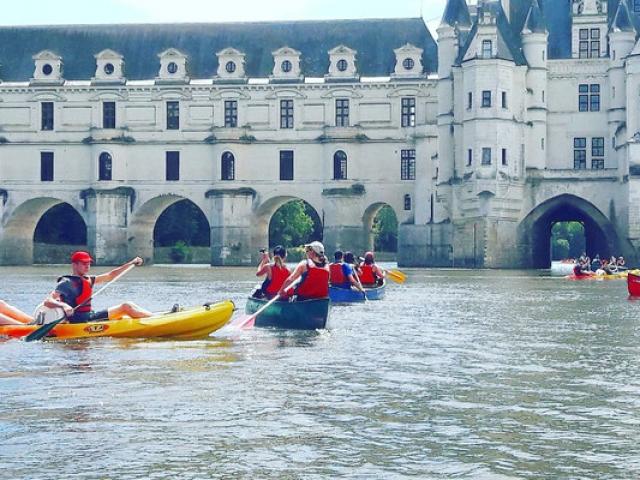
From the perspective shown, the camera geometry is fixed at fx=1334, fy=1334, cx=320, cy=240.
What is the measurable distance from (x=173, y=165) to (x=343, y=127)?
11.1 meters

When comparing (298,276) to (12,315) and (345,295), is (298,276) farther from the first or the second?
(345,295)

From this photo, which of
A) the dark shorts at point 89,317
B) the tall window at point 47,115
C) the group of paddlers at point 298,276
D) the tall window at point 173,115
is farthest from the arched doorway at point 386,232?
the dark shorts at point 89,317

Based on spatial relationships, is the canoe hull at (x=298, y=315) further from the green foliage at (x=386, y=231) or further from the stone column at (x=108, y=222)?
the green foliage at (x=386, y=231)

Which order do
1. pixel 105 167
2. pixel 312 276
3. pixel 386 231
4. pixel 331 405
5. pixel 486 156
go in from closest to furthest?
1. pixel 331 405
2. pixel 312 276
3. pixel 486 156
4. pixel 105 167
5. pixel 386 231

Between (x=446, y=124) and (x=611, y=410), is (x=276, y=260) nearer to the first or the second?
(x=611, y=410)

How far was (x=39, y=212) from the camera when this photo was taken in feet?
285

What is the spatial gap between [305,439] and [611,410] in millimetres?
3850

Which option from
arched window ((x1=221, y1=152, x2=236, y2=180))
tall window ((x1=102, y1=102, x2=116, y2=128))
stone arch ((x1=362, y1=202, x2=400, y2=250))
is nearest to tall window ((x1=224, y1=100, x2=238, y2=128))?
arched window ((x1=221, y1=152, x2=236, y2=180))

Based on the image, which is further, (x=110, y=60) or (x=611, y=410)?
(x=110, y=60)

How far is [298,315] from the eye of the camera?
25094 mm

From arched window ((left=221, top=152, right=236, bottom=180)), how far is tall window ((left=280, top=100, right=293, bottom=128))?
3916mm

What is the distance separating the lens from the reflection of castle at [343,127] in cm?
7225

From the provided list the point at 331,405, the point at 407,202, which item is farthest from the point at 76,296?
the point at 407,202

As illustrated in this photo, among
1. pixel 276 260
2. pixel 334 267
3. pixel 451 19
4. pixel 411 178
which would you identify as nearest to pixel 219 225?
pixel 411 178
